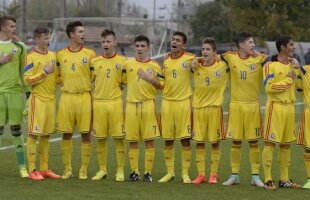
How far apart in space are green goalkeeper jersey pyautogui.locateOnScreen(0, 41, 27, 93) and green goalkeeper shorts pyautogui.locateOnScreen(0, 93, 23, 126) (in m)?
0.10

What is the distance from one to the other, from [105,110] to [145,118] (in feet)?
2.03

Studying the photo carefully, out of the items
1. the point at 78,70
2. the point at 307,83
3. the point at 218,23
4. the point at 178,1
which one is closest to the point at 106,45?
the point at 78,70

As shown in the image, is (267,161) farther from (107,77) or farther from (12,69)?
(12,69)

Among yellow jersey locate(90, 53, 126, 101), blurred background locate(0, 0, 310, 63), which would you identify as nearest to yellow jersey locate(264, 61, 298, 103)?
yellow jersey locate(90, 53, 126, 101)

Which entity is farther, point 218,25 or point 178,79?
point 218,25

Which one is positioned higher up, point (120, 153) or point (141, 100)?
point (141, 100)

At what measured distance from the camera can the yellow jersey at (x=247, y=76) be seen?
10.6 metres

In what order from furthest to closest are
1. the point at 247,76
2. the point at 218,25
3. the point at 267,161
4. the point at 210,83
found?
1. the point at 218,25
2. the point at 210,83
3. the point at 247,76
4. the point at 267,161

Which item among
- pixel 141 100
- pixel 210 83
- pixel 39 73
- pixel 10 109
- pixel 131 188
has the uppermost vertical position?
pixel 39 73

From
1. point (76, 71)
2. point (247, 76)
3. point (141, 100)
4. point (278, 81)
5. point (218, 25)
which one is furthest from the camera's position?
point (218, 25)

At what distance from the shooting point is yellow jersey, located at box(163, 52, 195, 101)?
1085cm

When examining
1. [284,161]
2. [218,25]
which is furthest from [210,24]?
[284,161]

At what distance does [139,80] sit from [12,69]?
198cm

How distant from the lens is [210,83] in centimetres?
1078
